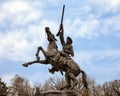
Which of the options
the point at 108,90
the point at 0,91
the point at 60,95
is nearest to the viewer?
the point at 60,95

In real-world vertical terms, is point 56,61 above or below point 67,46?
below

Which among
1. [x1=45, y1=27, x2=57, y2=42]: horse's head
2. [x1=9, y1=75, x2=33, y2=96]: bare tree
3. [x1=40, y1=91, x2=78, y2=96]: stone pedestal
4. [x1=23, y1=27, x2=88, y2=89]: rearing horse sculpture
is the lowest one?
[x1=40, y1=91, x2=78, y2=96]: stone pedestal

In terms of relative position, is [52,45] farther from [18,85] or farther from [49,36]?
[18,85]

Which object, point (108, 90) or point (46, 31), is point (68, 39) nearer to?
point (46, 31)

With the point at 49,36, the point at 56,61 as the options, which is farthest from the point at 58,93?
the point at 49,36

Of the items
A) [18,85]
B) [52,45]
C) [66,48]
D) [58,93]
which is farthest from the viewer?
[18,85]

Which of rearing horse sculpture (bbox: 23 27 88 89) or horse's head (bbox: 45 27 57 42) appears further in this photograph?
horse's head (bbox: 45 27 57 42)

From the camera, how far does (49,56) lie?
19766 mm

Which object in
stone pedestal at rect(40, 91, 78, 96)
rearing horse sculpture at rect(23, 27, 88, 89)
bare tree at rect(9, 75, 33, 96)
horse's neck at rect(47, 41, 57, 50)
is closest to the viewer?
stone pedestal at rect(40, 91, 78, 96)

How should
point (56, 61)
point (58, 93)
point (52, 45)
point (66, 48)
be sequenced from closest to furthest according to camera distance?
point (58, 93) < point (56, 61) < point (52, 45) < point (66, 48)

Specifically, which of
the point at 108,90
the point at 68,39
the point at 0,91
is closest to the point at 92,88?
the point at 108,90

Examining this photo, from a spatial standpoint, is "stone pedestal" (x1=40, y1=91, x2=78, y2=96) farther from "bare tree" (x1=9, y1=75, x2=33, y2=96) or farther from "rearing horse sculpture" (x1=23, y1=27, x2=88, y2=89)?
"bare tree" (x1=9, y1=75, x2=33, y2=96)

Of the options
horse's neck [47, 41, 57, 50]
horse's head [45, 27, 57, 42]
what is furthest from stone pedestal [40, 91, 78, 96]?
horse's head [45, 27, 57, 42]

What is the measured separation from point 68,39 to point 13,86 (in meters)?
39.1
